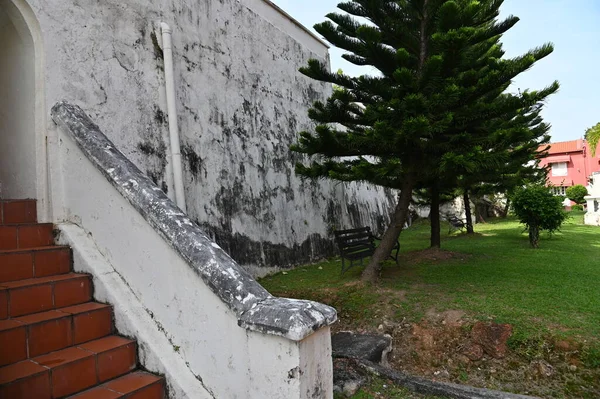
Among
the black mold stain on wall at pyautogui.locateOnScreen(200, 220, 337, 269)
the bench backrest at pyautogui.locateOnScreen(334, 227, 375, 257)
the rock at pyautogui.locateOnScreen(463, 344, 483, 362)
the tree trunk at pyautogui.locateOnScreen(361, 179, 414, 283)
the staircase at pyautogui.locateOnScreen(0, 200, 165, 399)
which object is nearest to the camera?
the staircase at pyautogui.locateOnScreen(0, 200, 165, 399)

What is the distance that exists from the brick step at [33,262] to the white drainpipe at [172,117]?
209cm

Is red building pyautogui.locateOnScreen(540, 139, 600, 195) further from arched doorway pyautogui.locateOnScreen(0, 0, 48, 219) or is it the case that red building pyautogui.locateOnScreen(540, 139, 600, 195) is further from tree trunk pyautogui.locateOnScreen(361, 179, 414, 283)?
arched doorway pyautogui.locateOnScreen(0, 0, 48, 219)

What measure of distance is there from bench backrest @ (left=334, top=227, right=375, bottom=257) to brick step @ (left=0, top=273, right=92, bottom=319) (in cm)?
401

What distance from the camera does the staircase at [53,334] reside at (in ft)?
6.09

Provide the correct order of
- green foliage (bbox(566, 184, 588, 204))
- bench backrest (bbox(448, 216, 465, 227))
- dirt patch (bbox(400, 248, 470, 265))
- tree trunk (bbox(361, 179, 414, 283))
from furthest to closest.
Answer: green foliage (bbox(566, 184, 588, 204)) < bench backrest (bbox(448, 216, 465, 227)) < dirt patch (bbox(400, 248, 470, 265)) < tree trunk (bbox(361, 179, 414, 283))

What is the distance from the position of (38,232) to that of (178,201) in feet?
6.56

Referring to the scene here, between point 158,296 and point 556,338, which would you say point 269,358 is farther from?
point 556,338

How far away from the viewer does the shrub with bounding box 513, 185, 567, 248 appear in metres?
8.52

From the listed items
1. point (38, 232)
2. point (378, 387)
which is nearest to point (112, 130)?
point (38, 232)

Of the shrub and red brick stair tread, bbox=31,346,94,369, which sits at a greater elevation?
the shrub

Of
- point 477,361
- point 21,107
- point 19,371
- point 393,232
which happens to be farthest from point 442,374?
point 21,107

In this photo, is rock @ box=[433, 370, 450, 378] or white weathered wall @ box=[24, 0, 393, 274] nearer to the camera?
rock @ box=[433, 370, 450, 378]

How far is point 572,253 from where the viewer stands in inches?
298

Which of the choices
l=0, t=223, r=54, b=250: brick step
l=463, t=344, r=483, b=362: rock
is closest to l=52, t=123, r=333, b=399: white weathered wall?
l=0, t=223, r=54, b=250: brick step
